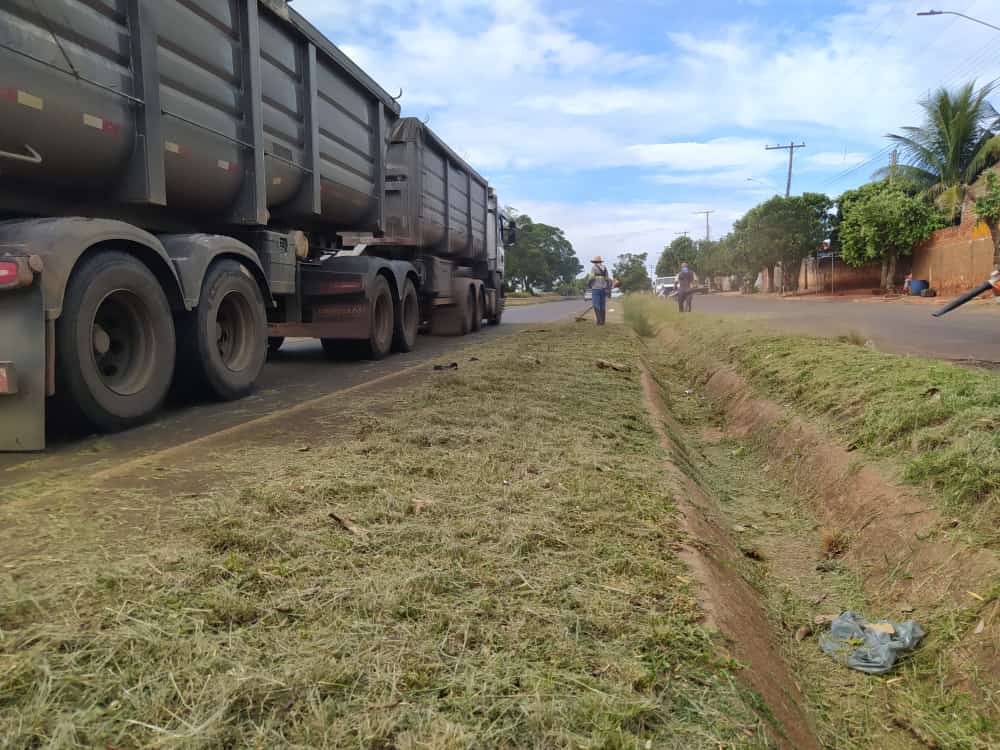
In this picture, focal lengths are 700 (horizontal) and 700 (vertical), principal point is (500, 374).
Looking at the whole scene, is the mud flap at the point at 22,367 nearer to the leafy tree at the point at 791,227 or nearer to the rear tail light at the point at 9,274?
the rear tail light at the point at 9,274

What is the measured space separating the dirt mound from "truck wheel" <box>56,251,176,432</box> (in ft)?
12.0

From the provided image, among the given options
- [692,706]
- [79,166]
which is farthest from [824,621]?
[79,166]

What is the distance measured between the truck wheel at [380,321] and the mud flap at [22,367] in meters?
5.22

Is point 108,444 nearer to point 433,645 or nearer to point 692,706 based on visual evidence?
point 433,645

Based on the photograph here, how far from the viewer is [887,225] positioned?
3033cm

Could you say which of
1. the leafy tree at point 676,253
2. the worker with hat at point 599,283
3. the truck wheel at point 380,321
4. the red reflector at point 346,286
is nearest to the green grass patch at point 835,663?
the red reflector at point 346,286

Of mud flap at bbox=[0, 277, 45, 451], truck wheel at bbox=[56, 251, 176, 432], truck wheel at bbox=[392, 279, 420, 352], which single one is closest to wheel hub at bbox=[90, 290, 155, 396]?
truck wheel at bbox=[56, 251, 176, 432]

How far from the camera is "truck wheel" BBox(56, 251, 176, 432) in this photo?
4.27 metres

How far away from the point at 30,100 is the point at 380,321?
6015 millimetres

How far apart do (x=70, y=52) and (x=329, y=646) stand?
4345mm

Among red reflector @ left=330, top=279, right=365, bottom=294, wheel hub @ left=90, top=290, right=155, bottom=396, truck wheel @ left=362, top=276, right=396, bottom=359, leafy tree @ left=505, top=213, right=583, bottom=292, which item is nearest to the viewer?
wheel hub @ left=90, top=290, right=155, bottom=396

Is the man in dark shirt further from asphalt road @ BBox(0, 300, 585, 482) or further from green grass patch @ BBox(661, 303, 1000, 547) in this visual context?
green grass patch @ BBox(661, 303, 1000, 547)

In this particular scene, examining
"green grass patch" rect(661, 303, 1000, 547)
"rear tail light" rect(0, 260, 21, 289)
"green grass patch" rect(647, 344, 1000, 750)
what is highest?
"rear tail light" rect(0, 260, 21, 289)

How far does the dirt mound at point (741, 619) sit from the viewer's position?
202 cm
